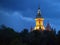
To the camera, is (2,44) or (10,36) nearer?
(2,44)

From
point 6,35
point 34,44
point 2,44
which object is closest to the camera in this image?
point 2,44

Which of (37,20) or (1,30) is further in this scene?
(37,20)

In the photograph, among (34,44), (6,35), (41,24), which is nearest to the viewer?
(6,35)

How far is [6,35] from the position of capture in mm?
30891

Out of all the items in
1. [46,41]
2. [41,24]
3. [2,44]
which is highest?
[41,24]

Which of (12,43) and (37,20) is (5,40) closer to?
(12,43)

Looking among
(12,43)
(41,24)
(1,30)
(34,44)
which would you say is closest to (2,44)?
(12,43)

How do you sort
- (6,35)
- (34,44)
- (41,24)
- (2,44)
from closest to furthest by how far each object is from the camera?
(2,44) → (6,35) → (34,44) → (41,24)

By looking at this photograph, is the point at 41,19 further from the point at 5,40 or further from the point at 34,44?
the point at 5,40

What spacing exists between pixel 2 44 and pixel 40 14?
61.9 m

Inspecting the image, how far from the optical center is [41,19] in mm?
89750

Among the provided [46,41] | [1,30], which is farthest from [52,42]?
[1,30]

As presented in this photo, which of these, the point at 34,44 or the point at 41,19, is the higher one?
the point at 41,19

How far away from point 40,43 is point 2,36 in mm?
8094
